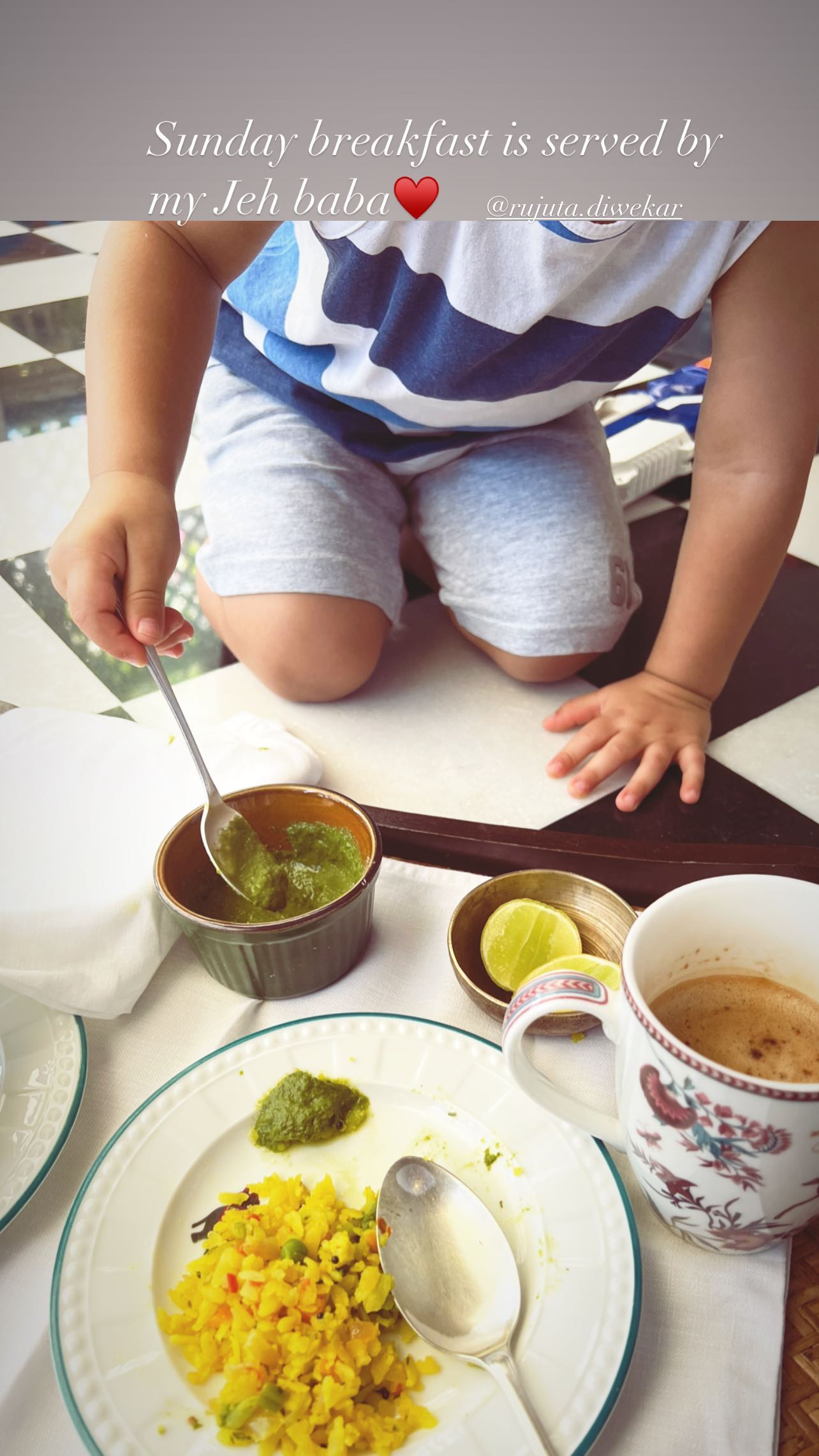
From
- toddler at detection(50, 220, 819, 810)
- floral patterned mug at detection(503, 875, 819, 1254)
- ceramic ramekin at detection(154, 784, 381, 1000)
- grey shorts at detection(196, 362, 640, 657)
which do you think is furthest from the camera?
grey shorts at detection(196, 362, 640, 657)

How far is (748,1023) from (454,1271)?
123mm

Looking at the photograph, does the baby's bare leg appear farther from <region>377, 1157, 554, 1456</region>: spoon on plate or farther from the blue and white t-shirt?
<region>377, 1157, 554, 1456</region>: spoon on plate

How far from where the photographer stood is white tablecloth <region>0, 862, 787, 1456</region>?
0.29 meters

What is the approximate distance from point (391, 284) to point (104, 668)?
1.41 feet

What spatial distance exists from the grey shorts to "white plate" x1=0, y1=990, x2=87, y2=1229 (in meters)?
0.49

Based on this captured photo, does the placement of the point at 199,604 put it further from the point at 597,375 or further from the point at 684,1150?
the point at 684,1150

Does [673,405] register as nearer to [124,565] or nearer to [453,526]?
[453,526]

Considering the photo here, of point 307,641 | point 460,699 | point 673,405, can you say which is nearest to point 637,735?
point 460,699

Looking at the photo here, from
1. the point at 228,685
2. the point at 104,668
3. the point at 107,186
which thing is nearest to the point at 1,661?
the point at 104,668

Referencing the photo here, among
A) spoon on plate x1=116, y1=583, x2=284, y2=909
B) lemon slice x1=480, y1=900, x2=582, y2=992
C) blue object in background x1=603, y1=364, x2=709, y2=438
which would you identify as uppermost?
blue object in background x1=603, y1=364, x2=709, y2=438

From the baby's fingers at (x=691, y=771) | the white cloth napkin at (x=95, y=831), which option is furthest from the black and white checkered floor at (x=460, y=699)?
the white cloth napkin at (x=95, y=831)

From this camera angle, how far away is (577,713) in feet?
2.60

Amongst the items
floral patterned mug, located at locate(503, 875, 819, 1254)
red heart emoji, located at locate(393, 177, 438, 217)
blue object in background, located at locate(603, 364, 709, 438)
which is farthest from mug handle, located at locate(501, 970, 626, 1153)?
blue object in background, located at locate(603, 364, 709, 438)

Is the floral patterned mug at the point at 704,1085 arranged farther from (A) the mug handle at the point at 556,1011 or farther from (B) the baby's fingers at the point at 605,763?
(B) the baby's fingers at the point at 605,763
